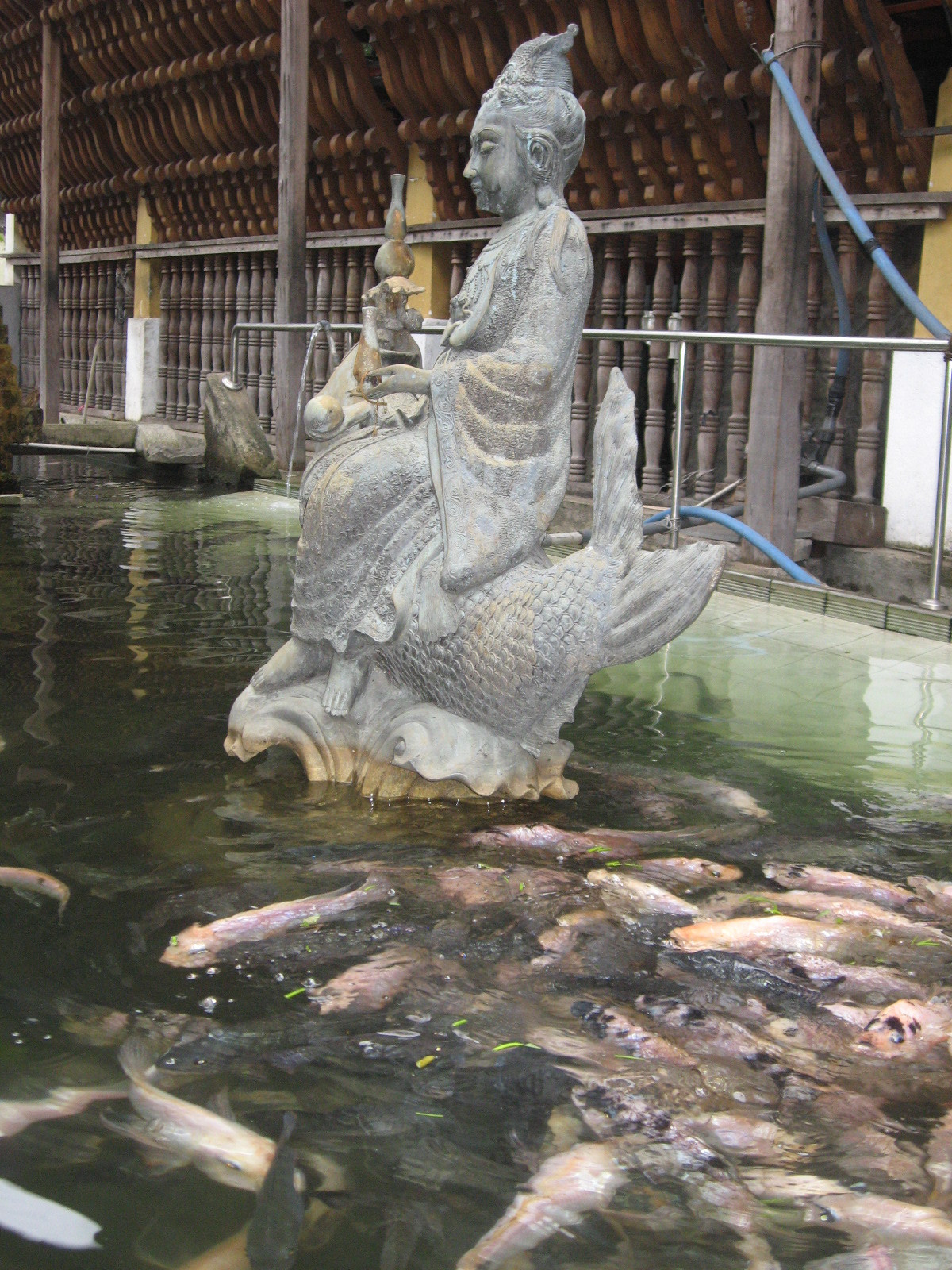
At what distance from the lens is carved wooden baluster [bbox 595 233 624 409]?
6.90 meters

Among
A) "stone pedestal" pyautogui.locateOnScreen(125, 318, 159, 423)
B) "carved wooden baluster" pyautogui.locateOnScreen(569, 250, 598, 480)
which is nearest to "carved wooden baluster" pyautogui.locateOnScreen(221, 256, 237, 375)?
"stone pedestal" pyautogui.locateOnScreen(125, 318, 159, 423)

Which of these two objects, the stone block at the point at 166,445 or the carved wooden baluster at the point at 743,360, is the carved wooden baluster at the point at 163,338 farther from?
the carved wooden baluster at the point at 743,360

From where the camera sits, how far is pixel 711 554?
116 inches

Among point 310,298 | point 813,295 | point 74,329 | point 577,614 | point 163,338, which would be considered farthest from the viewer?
point 74,329

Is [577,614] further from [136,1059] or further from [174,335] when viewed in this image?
[174,335]

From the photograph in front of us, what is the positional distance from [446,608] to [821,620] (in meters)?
2.47

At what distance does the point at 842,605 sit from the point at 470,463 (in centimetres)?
258

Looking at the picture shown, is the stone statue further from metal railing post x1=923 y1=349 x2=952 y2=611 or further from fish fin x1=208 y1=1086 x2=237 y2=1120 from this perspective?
metal railing post x1=923 y1=349 x2=952 y2=611

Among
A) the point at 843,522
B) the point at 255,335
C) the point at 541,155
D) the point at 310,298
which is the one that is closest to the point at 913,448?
the point at 843,522

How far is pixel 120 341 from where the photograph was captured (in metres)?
12.7

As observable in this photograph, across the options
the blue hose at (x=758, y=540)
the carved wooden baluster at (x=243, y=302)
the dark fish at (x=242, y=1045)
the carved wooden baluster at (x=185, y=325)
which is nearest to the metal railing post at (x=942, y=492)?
the blue hose at (x=758, y=540)

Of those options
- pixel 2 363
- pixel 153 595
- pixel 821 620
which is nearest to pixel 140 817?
pixel 153 595

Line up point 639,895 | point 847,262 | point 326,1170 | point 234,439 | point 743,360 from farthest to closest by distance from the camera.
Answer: point 234,439, point 743,360, point 847,262, point 639,895, point 326,1170

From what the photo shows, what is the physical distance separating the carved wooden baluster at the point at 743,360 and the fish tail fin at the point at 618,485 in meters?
3.29
